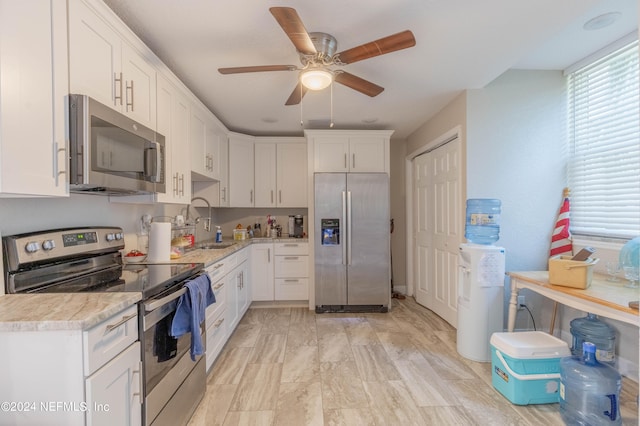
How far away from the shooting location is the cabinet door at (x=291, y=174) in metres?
4.23

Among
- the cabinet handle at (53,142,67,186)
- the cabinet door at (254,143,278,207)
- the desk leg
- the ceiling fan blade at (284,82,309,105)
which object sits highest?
the ceiling fan blade at (284,82,309,105)

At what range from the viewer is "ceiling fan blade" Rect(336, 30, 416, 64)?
1.60 m

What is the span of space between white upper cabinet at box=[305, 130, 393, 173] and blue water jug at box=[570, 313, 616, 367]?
2406 mm

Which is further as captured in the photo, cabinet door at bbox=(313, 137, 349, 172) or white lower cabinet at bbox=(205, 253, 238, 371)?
cabinet door at bbox=(313, 137, 349, 172)

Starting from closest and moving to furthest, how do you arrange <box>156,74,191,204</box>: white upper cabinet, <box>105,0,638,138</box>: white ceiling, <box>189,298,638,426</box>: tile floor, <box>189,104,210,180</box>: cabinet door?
1. <box>105,0,638,138</box>: white ceiling
2. <box>189,298,638,426</box>: tile floor
3. <box>156,74,191,204</box>: white upper cabinet
4. <box>189,104,210,180</box>: cabinet door

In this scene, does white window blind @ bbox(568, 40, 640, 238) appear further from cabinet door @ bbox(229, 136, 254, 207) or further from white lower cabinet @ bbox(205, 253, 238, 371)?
cabinet door @ bbox(229, 136, 254, 207)

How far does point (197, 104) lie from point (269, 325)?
242 centimetres

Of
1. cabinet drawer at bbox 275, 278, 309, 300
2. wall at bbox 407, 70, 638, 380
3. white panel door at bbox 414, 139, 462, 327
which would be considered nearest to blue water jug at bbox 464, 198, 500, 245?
wall at bbox 407, 70, 638, 380

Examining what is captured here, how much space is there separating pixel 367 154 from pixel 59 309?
3379 mm

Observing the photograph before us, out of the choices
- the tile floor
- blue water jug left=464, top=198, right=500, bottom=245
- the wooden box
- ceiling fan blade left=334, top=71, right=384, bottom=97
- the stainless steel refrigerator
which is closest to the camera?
the tile floor

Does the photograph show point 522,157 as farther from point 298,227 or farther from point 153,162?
point 153,162

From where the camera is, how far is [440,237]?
348cm

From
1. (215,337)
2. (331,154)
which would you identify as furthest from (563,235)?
(215,337)

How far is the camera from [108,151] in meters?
1.50
